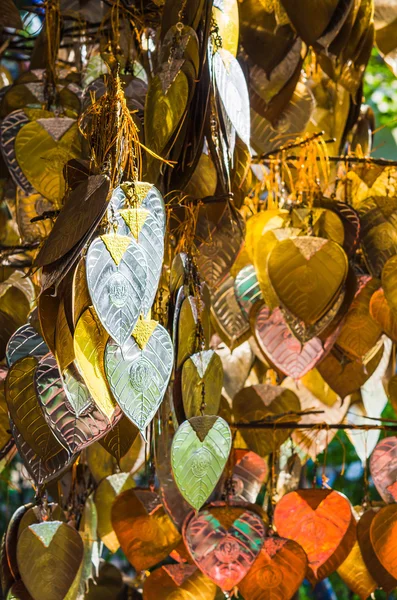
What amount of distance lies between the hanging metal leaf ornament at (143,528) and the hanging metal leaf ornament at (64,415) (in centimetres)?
61

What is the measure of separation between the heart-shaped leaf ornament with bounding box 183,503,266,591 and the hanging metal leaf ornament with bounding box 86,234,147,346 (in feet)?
2.10

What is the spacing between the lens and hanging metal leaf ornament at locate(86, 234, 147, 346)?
841 millimetres

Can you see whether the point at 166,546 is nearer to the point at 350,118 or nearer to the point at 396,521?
the point at 396,521

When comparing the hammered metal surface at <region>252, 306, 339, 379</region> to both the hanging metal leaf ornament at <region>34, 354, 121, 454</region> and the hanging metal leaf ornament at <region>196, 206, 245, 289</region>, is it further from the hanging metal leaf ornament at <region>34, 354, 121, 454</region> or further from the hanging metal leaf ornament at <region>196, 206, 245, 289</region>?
the hanging metal leaf ornament at <region>34, 354, 121, 454</region>

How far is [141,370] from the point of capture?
89 centimetres

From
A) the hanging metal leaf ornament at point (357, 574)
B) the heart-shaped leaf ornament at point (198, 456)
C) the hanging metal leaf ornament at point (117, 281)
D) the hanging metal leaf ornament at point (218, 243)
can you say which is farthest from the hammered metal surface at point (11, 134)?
the hanging metal leaf ornament at point (357, 574)

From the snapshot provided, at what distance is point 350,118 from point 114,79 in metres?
0.86

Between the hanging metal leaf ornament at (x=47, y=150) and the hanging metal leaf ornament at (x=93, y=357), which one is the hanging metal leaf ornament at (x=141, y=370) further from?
the hanging metal leaf ornament at (x=47, y=150)

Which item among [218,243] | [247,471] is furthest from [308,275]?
[247,471]

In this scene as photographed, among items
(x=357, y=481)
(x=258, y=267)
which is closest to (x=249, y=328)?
(x=258, y=267)

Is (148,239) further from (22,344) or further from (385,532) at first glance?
(385,532)

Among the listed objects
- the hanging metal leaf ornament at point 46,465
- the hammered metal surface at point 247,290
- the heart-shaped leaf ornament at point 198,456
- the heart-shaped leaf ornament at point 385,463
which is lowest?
the heart-shaped leaf ornament at point 385,463

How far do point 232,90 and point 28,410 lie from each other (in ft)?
1.32

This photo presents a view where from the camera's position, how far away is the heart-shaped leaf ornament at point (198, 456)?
108 centimetres
